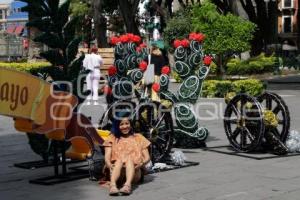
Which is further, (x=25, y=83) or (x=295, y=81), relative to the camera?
(x=295, y=81)

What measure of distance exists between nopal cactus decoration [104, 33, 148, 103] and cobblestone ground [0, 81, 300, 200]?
1.49 metres

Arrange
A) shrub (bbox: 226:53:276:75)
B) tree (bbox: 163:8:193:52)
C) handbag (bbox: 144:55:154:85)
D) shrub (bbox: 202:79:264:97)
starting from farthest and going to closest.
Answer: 1. shrub (bbox: 226:53:276:75)
2. tree (bbox: 163:8:193:52)
3. shrub (bbox: 202:79:264:97)
4. handbag (bbox: 144:55:154:85)

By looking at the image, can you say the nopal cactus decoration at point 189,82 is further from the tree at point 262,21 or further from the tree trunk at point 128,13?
the tree at point 262,21

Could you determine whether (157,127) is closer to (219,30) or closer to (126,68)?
(126,68)

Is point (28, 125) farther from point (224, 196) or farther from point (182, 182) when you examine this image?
point (224, 196)

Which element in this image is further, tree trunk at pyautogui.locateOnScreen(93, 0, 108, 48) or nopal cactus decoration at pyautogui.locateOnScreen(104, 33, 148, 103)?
tree trunk at pyautogui.locateOnScreen(93, 0, 108, 48)

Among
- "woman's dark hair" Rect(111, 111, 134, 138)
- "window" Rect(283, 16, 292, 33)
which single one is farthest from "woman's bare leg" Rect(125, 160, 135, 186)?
"window" Rect(283, 16, 292, 33)

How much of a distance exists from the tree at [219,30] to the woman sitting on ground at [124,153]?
17.5m

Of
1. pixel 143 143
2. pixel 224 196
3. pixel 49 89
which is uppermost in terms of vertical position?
pixel 49 89

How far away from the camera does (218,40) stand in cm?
2514

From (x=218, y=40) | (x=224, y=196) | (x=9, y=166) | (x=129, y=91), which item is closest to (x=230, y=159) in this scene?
(x=129, y=91)

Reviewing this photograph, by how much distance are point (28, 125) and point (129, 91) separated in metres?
2.62

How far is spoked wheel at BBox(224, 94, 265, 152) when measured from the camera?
9836mm

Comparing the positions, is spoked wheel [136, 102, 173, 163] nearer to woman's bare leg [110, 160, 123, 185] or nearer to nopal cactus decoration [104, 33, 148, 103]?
nopal cactus decoration [104, 33, 148, 103]
